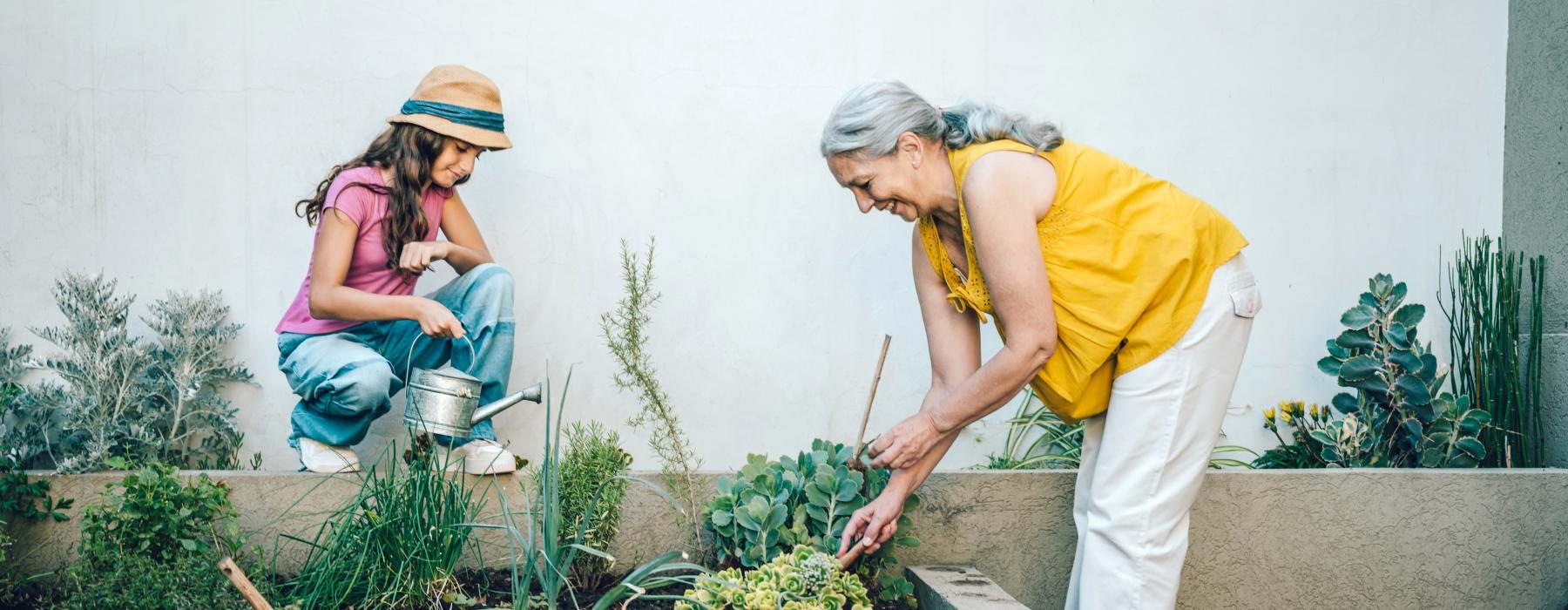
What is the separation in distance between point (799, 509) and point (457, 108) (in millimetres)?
1258

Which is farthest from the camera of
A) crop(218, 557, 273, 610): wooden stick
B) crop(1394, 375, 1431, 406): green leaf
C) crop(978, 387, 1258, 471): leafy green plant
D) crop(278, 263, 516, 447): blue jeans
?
crop(978, 387, 1258, 471): leafy green plant

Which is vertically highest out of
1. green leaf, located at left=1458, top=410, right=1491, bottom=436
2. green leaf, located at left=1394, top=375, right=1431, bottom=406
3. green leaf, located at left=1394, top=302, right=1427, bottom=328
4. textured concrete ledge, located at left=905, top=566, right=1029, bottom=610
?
green leaf, located at left=1394, top=302, right=1427, bottom=328

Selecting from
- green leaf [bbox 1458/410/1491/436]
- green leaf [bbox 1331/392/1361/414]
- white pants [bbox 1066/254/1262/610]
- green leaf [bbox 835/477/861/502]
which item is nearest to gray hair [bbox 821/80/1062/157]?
white pants [bbox 1066/254/1262/610]

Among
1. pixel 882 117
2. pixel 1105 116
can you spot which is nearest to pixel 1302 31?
pixel 1105 116

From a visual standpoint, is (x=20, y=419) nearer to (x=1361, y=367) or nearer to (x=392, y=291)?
(x=392, y=291)

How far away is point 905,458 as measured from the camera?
2229mm

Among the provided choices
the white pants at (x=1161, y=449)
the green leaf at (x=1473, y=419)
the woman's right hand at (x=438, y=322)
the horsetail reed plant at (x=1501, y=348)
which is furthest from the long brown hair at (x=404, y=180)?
the horsetail reed plant at (x=1501, y=348)

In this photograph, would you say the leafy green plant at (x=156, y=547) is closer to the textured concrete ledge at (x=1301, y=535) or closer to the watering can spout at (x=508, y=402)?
the textured concrete ledge at (x=1301, y=535)

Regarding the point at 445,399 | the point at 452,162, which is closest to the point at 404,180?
the point at 452,162

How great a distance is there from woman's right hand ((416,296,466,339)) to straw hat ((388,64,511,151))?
1.44 ft

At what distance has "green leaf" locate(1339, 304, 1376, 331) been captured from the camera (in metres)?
3.04

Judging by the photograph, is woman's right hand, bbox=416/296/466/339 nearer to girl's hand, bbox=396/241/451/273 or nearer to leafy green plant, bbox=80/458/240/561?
girl's hand, bbox=396/241/451/273

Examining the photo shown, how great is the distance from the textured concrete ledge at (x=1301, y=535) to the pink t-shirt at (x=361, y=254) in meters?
0.40

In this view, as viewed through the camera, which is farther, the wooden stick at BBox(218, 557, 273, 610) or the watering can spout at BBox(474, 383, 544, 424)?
the watering can spout at BBox(474, 383, 544, 424)
